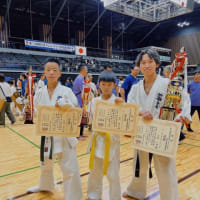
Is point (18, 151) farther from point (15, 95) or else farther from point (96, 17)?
point (96, 17)

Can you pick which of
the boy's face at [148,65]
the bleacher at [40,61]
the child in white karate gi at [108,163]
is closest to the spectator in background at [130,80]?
the child in white karate gi at [108,163]

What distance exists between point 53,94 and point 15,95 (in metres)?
5.08

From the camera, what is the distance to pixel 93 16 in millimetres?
15523

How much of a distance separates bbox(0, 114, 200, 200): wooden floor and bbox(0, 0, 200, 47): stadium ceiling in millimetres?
10387

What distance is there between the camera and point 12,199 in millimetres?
1757

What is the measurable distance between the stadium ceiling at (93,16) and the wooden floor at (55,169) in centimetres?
1039

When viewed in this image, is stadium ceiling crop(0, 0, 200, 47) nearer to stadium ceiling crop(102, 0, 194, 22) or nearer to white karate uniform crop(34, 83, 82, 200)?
stadium ceiling crop(102, 0, 194, 22)

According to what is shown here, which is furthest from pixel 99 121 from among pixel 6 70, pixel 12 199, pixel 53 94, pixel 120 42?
pixel 120 42

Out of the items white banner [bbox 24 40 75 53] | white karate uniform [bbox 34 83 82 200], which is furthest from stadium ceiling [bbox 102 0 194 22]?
white karate uniform [bbox 34 83 82 200]

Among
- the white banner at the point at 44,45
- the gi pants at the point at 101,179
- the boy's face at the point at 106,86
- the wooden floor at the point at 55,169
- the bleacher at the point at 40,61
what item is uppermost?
the white banner at the point at 44,45

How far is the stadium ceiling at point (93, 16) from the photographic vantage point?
12.7m

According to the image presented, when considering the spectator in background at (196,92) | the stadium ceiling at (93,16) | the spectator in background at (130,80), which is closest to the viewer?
the spectator in background at (130,80)

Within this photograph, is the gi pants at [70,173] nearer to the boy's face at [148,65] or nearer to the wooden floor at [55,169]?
the wooden floor at [55,169]

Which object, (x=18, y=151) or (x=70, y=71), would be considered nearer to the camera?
(x=18, y=151)
